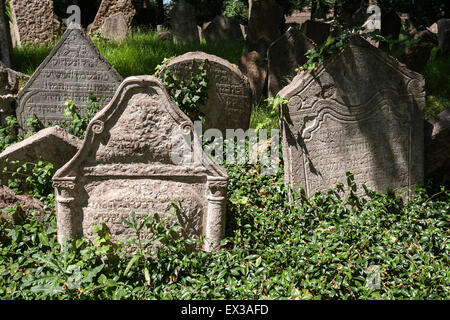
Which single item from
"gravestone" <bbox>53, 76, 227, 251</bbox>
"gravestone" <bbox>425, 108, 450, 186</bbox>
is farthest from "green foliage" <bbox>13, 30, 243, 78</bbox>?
"gravestone" <bbox>425, 108, 450, 186</bbox>

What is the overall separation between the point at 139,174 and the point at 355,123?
2.23m

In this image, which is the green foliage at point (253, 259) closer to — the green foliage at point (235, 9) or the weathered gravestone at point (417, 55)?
the weathered gravestone at point (417, 55)

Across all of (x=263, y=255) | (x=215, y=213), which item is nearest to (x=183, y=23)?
(x=215, y=213)

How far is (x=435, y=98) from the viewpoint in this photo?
7090 mm

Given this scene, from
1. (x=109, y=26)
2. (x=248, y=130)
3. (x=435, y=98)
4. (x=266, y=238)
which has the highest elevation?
(x=109, y=26)

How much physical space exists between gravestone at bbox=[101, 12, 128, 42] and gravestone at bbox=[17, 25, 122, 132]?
436 cm

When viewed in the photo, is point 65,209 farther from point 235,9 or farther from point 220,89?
point 235,9

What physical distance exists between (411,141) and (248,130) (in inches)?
82.6

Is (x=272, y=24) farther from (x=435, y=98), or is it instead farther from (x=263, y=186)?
(x=263, y=186)

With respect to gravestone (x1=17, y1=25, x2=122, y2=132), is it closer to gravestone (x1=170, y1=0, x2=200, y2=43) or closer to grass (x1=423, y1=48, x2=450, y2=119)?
grass (x1=423, y1=48, x2=450, y2=119)

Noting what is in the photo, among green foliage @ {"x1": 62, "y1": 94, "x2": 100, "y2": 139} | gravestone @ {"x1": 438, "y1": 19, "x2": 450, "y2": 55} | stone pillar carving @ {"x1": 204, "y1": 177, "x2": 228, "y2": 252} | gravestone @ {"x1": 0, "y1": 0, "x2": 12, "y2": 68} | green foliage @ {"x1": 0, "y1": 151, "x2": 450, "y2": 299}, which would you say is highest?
gravestone @ {"x1": 438, "y1": 19, "x2": 450, "y2": 55}

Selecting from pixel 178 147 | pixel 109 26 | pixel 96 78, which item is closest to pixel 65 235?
pixel 178 147

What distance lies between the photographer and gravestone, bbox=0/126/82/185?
4.04 m

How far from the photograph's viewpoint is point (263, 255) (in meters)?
3.51
